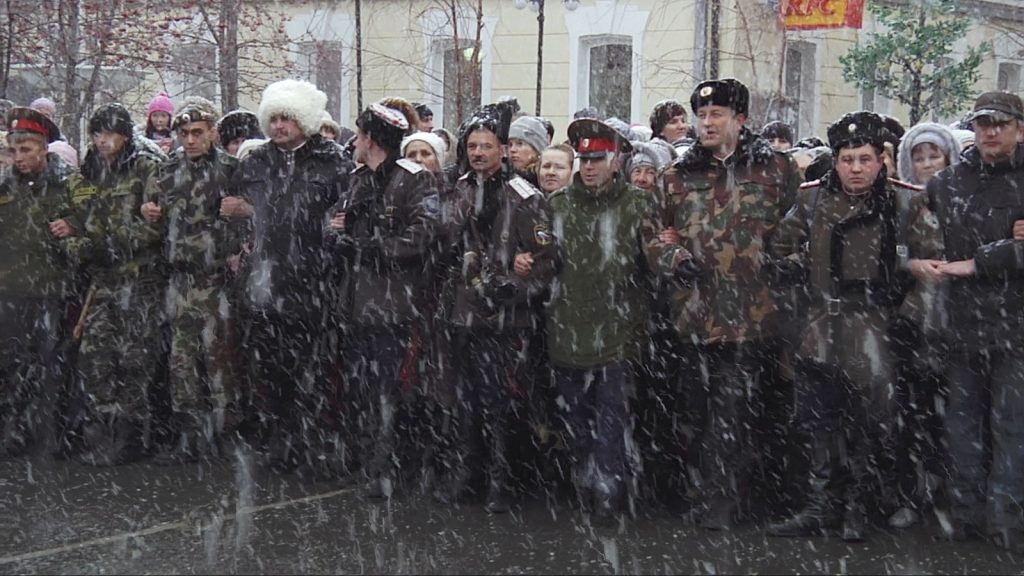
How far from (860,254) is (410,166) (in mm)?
2387

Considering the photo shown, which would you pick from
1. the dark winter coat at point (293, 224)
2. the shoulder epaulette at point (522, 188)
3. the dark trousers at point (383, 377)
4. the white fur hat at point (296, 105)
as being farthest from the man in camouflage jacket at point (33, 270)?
the shoulder epaulette at point (522, 188)

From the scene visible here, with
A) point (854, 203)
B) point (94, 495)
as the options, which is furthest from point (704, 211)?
point (94, 495)

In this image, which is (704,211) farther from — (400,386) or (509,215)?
(400,386)

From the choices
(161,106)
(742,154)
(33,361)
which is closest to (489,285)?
(742,154)

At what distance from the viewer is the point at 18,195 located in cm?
920

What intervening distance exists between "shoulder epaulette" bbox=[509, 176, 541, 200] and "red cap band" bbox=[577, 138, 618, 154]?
1.15 ft

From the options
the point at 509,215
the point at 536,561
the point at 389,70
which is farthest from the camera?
the point at 389,70

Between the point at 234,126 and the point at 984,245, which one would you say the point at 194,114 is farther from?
the point at 984,245

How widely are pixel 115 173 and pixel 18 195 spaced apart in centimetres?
61

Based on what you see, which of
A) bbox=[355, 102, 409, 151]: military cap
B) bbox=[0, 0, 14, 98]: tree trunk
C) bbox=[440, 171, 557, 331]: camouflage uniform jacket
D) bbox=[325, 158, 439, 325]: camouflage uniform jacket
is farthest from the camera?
bbox=[0, 0, 14, 98]: tree trunk

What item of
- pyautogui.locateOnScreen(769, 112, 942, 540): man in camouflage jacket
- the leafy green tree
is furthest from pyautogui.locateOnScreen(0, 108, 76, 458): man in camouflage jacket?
the leafy green tree

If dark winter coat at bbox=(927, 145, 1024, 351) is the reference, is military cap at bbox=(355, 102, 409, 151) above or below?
above

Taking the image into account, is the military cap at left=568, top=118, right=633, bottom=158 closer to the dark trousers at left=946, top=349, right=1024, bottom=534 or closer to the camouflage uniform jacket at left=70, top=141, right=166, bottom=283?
the dark trousers at left=946, top=349, right=1024, bottom=534

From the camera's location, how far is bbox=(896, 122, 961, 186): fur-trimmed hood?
7832 mm
